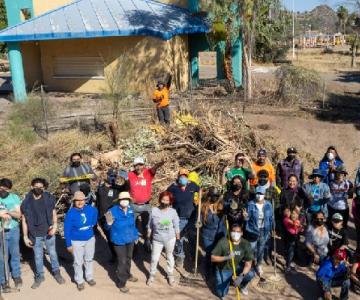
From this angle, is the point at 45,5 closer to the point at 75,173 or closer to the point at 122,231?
the point at 75,173

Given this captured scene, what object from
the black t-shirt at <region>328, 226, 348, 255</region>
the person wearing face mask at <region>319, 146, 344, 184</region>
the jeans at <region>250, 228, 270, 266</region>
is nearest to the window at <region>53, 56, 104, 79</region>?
the person wearing face mask at <region>319, 146, 344, 184</region>

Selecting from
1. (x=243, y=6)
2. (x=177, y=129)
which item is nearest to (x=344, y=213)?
(x=177, y=129)

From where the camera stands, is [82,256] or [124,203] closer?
[124,203]

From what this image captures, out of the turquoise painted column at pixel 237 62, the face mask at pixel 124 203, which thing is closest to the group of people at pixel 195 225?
the face mask at pixel 124 203

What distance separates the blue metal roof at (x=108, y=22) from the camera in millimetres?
18422

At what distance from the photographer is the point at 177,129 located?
11.4m

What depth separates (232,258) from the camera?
6504mm

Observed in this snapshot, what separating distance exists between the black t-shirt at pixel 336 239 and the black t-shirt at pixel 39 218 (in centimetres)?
393

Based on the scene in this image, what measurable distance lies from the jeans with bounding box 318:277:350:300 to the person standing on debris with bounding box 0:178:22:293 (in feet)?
13.8

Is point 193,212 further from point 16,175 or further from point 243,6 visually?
point 243,6

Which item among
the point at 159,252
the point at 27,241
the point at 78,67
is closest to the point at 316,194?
the point at 159,252

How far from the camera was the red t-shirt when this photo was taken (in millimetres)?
7762

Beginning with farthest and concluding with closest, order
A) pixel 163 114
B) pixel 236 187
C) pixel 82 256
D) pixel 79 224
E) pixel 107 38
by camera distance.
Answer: pixel 107 38 < pixel 163 114 < pixel 236 187 < pixel 82 256 < pixel 79 224

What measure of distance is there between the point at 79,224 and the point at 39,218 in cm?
59
